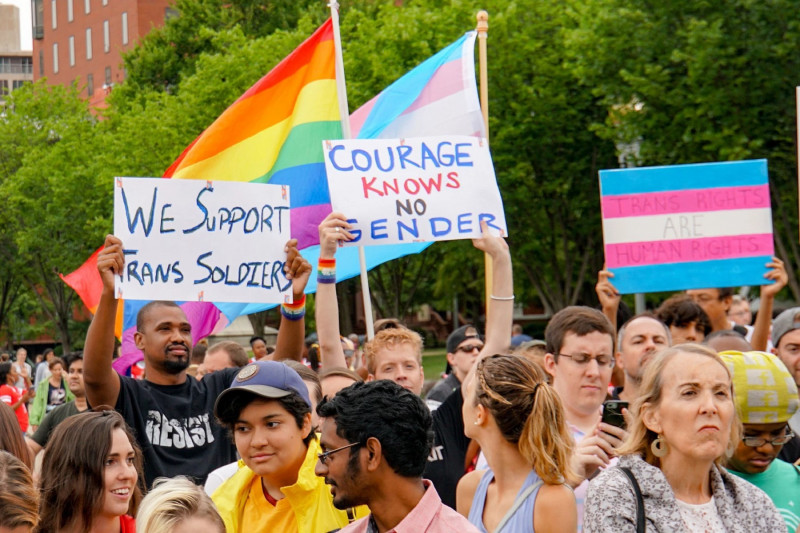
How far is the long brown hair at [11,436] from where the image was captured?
191 inches

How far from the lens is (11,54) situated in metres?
144

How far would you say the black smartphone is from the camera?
14.9 feet

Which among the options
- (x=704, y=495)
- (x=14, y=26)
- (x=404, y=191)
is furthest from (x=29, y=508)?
(x=14, y=26)

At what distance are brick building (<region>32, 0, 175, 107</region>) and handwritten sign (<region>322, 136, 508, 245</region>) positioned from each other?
66.3 meters

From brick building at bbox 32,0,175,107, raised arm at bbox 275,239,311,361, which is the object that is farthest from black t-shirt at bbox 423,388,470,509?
brick building at bbox 32,0,175,107

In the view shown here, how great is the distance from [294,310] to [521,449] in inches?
97.5

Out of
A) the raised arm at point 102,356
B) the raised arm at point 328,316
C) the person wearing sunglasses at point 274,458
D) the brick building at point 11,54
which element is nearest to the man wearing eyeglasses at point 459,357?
the raised arm at point 328,316

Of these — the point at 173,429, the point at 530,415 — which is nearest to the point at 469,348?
the point at 173,429

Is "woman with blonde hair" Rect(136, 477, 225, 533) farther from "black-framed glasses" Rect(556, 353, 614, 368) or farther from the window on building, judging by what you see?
the window on building

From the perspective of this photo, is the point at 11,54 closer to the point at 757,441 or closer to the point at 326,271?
the point at 326,271

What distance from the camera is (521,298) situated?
38719mm

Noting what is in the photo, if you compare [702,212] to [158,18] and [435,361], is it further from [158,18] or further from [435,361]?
[158,18]

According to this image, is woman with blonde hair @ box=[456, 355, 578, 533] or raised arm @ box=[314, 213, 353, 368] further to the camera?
raised arm @ box=[314, 213, 353, 368]

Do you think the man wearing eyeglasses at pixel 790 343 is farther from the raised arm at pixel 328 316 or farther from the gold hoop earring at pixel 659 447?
the gold hoop earring at pixel 659 447
